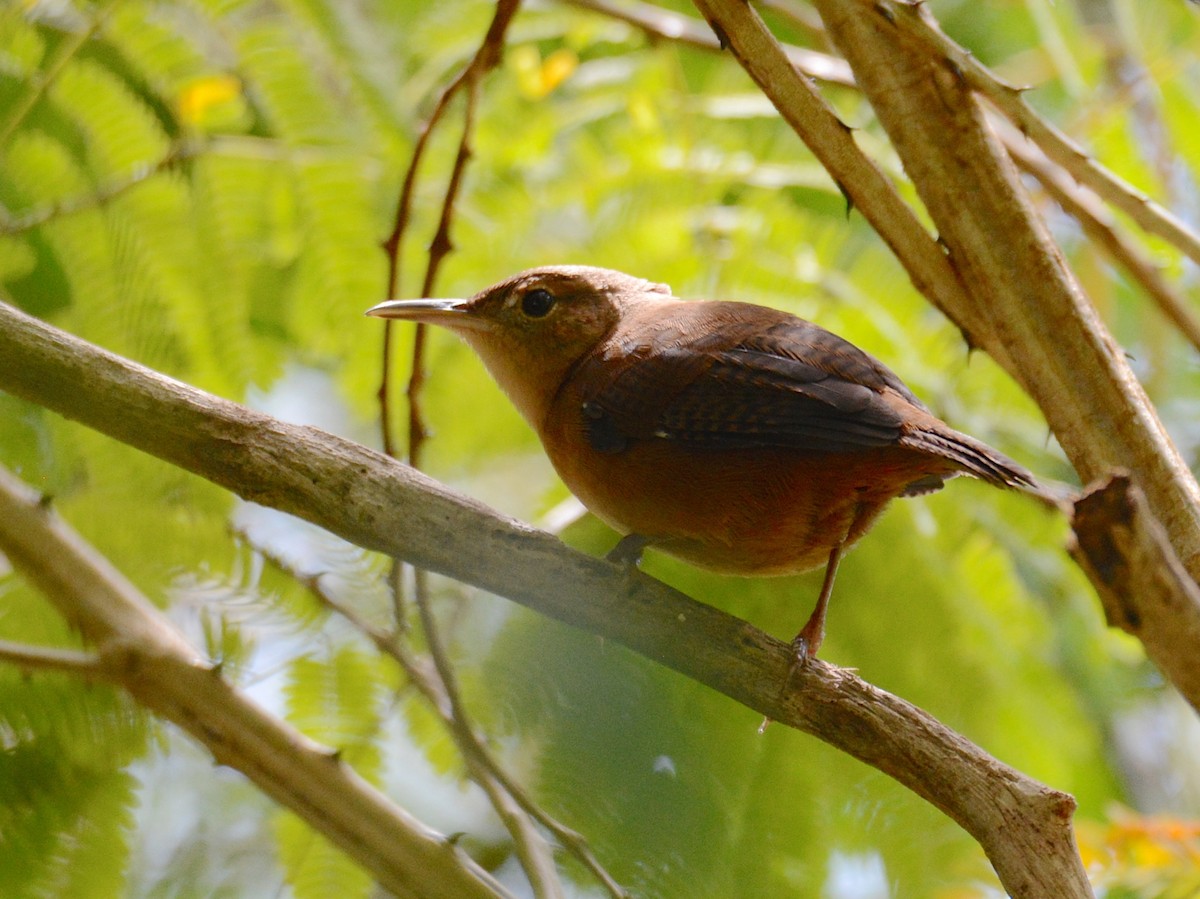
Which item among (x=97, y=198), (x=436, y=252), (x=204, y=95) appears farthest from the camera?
(x=204, y=95)

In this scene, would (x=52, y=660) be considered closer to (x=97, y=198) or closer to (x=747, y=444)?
(x=97, y=198)

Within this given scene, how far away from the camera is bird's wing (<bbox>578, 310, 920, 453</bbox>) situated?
2.69 metres

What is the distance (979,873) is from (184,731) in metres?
2.10

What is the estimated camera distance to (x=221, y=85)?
13.4 ft

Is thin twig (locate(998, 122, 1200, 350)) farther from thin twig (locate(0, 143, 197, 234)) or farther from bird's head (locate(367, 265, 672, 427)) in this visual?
thin twig (locate(0, 143, 197, 234))

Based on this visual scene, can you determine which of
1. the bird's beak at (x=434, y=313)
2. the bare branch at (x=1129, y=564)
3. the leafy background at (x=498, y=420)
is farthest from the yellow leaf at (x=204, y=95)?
the bare branch at (x=1129, y=564)

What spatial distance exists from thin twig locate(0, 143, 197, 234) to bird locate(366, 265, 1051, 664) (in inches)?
45.3

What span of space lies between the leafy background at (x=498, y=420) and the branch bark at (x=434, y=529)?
362mm

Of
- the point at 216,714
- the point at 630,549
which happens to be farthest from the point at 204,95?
the point at 630,549

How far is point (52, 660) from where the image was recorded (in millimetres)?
2842

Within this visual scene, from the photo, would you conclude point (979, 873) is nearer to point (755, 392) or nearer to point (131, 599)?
point (755, 392)

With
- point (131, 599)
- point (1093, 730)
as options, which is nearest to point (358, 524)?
point (131, 599)

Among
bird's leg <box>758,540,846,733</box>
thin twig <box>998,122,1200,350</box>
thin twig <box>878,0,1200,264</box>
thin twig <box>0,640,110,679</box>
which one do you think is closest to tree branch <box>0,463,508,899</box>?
thin twig <box>0,640,110,679</box>

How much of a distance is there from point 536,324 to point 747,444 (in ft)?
3.21
